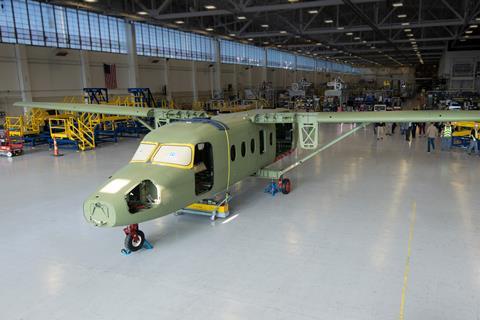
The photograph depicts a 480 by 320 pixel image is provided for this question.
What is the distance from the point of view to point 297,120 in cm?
1331

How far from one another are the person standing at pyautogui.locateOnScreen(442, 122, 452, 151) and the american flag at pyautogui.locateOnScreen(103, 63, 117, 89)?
31.0 meters

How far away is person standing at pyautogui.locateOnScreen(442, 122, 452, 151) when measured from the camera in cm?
2192

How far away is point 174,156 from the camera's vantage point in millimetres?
9602

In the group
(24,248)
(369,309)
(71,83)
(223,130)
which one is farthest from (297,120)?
(71,83)

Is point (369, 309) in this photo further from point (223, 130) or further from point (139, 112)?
point (139, 112)

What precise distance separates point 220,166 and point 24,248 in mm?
5695

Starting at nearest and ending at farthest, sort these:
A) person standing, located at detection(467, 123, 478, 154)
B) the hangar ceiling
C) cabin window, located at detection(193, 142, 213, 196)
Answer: cabin window, located at detection(193, 142, 213, 196)
person standing, located at detection(467, 123, 478, 154)
the hangar ceiling

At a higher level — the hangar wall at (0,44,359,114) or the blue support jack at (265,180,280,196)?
the hangar wall at (0,44,359,114)

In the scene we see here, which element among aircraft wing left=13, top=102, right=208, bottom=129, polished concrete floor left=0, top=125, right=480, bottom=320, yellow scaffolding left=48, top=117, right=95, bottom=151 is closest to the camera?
polished concrete floor left=0, top=125, right=480, bottom=320

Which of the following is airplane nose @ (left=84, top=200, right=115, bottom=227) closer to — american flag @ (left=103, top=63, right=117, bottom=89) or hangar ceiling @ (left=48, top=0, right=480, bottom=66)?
hangar ceiling @ (left=48, top=0, right=480, bottom=66)

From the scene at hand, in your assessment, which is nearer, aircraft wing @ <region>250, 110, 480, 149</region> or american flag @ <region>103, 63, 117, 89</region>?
aircraft wing @ <region>250, 110, 480, 149</region>

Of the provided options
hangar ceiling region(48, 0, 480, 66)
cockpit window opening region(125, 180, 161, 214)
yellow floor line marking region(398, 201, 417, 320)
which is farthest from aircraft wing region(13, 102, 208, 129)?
hangar ceiling region(48, 0, 480, 66)

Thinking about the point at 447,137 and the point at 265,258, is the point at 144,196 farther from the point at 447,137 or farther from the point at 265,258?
the point at 447,137

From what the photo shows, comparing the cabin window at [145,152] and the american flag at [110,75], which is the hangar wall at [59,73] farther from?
the cabin window at [145,152]
